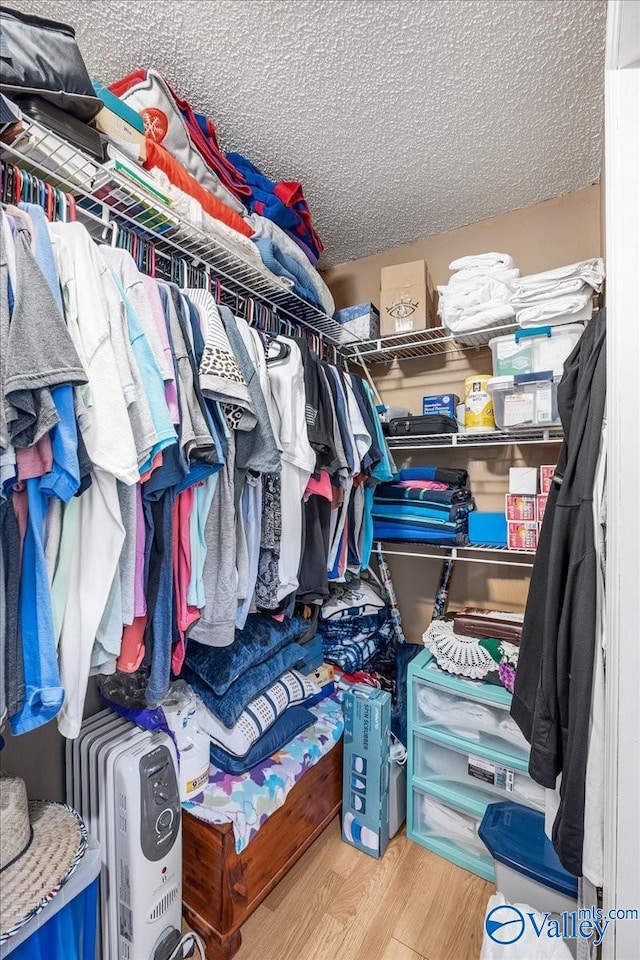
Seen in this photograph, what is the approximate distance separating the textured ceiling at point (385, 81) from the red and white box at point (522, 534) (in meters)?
1.30

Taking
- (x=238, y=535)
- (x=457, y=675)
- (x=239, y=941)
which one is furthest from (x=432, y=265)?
(x=239, y=941)

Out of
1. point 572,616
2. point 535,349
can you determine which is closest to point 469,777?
point 572,616

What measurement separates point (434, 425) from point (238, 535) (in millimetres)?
955

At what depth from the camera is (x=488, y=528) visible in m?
1.72

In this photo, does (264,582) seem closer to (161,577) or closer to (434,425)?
(161,577)

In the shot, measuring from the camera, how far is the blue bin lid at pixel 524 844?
1134 mm

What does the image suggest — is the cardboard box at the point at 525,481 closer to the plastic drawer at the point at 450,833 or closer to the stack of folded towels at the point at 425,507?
the stack of folded towels at the point at 425,507

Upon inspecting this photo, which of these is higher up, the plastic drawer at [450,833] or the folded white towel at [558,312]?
the folded white towel at [558,312]

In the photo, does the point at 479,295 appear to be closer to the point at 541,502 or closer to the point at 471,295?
the point at 471,295

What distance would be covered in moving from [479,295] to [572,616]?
1.19 meters

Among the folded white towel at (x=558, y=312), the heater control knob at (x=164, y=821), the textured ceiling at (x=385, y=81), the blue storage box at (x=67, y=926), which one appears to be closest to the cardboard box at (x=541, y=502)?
the folded white towel at (x=558, y=312)

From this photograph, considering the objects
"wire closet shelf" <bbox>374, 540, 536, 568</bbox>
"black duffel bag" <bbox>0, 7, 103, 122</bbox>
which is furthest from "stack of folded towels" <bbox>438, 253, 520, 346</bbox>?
"black duffel bag" <bbox>0, 7, 103, 122</bbox>

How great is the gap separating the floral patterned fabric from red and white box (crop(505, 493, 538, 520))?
3.41ft

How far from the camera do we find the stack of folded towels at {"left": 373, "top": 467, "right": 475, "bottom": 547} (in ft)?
5.65
